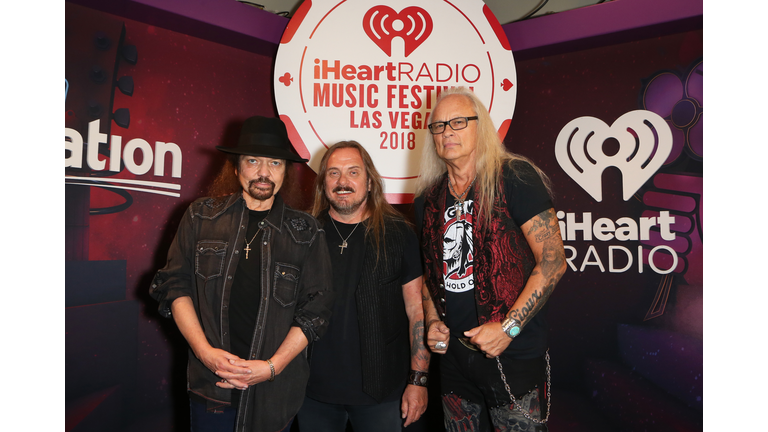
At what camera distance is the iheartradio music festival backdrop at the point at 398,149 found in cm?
268

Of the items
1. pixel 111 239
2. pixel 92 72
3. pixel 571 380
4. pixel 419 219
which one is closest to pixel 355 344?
pixel 419 219

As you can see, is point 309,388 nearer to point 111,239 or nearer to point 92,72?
point 111,239


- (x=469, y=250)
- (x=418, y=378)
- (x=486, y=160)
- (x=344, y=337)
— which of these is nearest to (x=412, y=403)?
(x=418, y=378)

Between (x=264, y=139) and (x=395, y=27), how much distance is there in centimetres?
142

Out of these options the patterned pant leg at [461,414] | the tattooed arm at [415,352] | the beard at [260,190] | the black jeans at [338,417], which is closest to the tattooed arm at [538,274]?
the patterned pant leg at [461,414]

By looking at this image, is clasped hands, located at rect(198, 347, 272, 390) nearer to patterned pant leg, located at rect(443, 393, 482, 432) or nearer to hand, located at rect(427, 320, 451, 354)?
hand, located at rect(427, 320, 451, 354)

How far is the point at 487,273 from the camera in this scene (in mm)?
1860

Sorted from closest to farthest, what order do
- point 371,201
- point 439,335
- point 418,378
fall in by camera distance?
point 439,335, point 418,378, point 371,201

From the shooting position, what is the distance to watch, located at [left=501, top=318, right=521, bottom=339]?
1.72 m

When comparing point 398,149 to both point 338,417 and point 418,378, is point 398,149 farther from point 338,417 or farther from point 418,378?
point 338,417

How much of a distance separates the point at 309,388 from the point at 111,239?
Result: 1.63 m

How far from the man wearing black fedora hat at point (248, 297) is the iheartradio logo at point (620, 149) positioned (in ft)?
7.11

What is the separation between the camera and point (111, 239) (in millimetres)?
2723

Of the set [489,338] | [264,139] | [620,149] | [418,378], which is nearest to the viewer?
[489,338]
